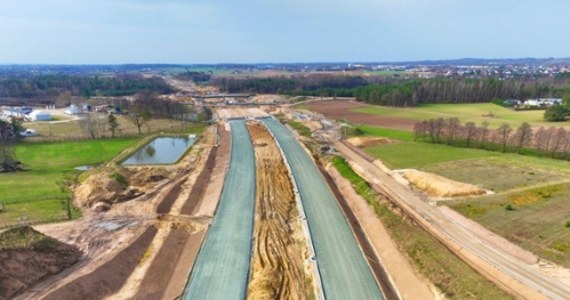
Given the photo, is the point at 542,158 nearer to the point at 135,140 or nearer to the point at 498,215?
the point at 498,215

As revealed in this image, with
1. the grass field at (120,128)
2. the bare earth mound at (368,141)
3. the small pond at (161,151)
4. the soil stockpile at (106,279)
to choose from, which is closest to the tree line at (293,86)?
the grass field at (120,128)

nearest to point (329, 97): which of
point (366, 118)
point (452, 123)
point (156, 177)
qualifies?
point (366, 118)

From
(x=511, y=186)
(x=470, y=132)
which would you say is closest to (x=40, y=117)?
(x=470, y=132)

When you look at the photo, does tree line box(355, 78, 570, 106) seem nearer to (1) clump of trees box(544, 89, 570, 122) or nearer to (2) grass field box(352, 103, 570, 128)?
(2) grass field box(352, 103, 570, 128)

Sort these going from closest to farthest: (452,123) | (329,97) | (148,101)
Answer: (452,123) < (148,101) < (329,97)

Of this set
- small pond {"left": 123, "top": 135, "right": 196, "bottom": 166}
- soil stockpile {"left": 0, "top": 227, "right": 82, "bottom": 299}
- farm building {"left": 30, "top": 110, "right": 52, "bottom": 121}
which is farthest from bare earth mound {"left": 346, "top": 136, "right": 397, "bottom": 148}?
farm building {"left": 30, "top": 110, "right": 52, "bottom": 121}
